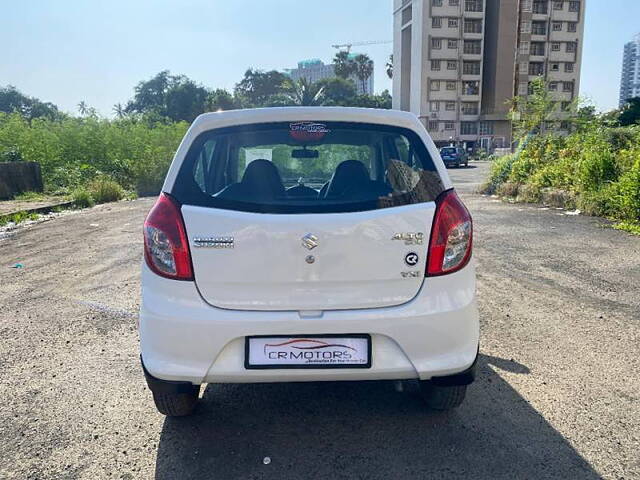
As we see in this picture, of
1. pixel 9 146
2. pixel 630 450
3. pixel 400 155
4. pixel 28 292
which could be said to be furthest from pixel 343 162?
pixel 9 146

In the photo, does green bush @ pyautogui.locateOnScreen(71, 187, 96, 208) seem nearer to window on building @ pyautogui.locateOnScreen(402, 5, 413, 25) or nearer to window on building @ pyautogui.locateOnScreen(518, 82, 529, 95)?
window on building @ pyautogui.locateOnScreen(518, 82, 529, 95)

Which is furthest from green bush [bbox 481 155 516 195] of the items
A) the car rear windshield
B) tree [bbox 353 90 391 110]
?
tree [bbox 353 90 391 110]

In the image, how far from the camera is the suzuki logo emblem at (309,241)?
89.9 inches

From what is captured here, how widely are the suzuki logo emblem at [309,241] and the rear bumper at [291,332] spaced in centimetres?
32

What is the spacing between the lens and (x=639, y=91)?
10319 centimetres

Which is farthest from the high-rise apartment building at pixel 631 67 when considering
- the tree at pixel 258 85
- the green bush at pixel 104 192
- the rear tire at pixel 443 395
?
the rear tire at pixel 443 395

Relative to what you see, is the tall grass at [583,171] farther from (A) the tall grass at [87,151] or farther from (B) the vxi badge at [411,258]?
(A) the tall grass at [87,151]

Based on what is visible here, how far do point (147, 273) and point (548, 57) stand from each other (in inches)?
3036

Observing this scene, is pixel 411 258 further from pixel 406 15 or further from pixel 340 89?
pixel 340 89

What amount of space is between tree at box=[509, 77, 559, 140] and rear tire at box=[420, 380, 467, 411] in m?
15.6

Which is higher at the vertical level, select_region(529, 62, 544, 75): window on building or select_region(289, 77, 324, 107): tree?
select_region(529, 62, 544, 75): window on building

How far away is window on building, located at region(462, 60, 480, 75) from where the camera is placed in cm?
6619

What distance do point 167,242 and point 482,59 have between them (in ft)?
237

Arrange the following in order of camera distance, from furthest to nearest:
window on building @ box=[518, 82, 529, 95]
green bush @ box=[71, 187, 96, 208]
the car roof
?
window on building @ box=[518, 82, 529, 95] < green bush @ box=[71, 187, 96, 208] < the car roof
